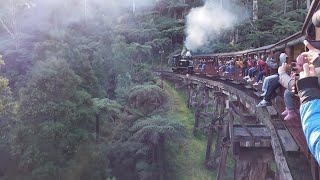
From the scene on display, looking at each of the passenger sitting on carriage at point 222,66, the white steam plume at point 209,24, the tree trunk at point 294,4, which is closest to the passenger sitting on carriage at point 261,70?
the passenger sitting on carriage at point 222,66

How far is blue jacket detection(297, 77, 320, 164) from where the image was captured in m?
1.19

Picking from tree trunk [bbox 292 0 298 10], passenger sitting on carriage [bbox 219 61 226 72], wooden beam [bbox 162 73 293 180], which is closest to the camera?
wooden beam [bbox 162 73 293 180]

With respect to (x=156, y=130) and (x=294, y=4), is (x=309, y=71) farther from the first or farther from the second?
(x=294, y=4)

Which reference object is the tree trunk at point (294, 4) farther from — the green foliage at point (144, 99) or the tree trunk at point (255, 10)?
the green foliage at point (144, 99)

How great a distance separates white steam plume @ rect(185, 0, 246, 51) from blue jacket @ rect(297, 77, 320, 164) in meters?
28.8

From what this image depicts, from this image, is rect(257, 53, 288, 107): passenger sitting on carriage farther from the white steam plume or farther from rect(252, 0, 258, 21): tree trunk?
rect(252, 0, 258, 21): tree trunk

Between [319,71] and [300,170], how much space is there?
212 centimetres

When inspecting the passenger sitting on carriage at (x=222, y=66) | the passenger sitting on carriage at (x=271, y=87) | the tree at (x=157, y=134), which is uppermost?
the passenger sitting on carriage at (x=271, y=87)

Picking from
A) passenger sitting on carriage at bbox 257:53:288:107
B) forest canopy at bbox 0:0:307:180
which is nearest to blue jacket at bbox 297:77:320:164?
passenger sitting on carriage at bbox 257:53:288:107

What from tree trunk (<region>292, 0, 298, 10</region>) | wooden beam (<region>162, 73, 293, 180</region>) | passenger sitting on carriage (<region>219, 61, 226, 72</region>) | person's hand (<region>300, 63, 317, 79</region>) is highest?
tree trunk (<region>292, 0, 298, 10</region>)

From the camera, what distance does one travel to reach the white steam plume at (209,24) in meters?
30.6

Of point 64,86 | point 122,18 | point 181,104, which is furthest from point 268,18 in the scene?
point 64,86

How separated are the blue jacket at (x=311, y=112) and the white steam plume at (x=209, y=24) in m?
28.8

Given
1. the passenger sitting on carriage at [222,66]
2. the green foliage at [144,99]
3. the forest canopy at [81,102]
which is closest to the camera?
the forest canopy at [81,102]
